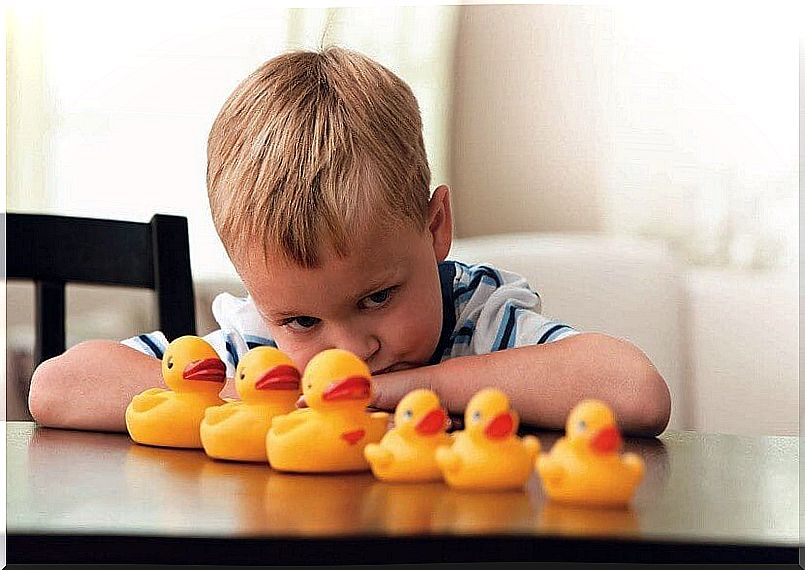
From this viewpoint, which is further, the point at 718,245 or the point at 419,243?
the point at 718,245

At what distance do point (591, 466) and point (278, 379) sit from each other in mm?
207

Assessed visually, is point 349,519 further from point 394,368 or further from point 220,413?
point 394,368

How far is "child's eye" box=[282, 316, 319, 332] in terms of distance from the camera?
832 millimetres

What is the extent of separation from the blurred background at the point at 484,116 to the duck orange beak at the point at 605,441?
185cm

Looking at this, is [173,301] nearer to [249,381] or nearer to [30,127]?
[249,381]

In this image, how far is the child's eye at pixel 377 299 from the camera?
0.82 metres

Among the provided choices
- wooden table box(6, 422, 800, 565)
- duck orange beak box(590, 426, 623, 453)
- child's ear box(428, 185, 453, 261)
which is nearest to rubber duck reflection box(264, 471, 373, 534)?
wooden table box(6, 422, 800, 565)

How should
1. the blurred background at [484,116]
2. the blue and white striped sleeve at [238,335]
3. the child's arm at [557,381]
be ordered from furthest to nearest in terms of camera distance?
the blurred background at [484,116] → the blue and white striped sleeve at [238,335] → the child's arm at [557,381]

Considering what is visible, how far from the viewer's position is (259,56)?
245 cm

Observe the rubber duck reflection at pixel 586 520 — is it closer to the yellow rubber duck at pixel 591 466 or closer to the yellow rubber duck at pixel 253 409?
the yellow rubber duck at pixel 591 466

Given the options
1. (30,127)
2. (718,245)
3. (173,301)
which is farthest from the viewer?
(30,127)

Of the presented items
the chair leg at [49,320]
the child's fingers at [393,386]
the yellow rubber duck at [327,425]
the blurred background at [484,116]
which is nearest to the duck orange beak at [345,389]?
the yellow rubber duck at [327,425]

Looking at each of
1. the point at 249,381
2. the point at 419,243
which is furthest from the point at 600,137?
the point at 249,381

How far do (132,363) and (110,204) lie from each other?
5.40ft
